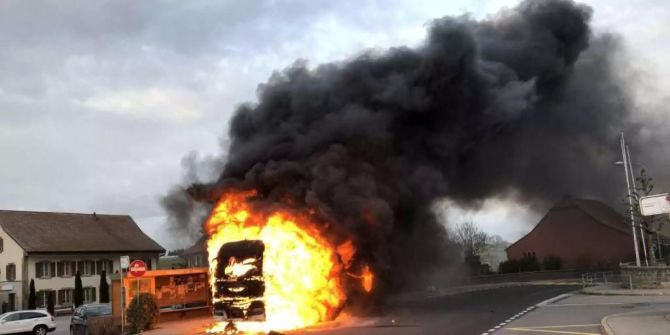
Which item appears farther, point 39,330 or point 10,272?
point 10,272

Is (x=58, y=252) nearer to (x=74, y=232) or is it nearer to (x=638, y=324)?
(x=74, y=232)

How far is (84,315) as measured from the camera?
23.3 m

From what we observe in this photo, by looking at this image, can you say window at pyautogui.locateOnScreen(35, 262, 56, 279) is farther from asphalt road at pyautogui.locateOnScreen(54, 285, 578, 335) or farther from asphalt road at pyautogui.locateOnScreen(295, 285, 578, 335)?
asphalt road at pyautogui.locateOnScreen(295, 285, 578, 335)

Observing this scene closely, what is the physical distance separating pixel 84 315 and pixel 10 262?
1053 inches

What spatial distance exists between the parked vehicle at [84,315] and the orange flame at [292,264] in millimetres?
5439

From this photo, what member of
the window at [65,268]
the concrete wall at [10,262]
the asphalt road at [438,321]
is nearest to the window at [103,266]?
the window at [65,268]

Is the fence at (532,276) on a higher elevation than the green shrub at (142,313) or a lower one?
lower

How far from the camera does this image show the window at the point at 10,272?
45562 mm

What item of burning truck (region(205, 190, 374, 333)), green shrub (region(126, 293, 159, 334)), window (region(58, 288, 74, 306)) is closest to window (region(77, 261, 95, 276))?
window (region(58, 288, 74, 306))

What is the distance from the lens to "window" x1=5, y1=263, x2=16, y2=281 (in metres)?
45.6

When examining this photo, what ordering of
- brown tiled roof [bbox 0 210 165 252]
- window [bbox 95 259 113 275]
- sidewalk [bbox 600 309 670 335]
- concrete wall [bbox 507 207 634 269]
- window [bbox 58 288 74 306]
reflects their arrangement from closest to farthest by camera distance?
sidewalk [bbox 600 309 670 335] → window [bbox 58 288 74 306] → brown tiled roof [bbox 0 210 165 252] → window [bbox 95 259 113 275] → concrete wall [bbox 507 207 634 269]

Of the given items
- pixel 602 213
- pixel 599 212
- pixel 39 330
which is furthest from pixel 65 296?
pixel 602 213

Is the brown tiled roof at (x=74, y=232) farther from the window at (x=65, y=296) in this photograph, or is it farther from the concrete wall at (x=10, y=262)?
the window at (x=65, y=296)

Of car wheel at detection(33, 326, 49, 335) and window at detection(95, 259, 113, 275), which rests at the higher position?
window at detection(95, 259, 113, 275)
